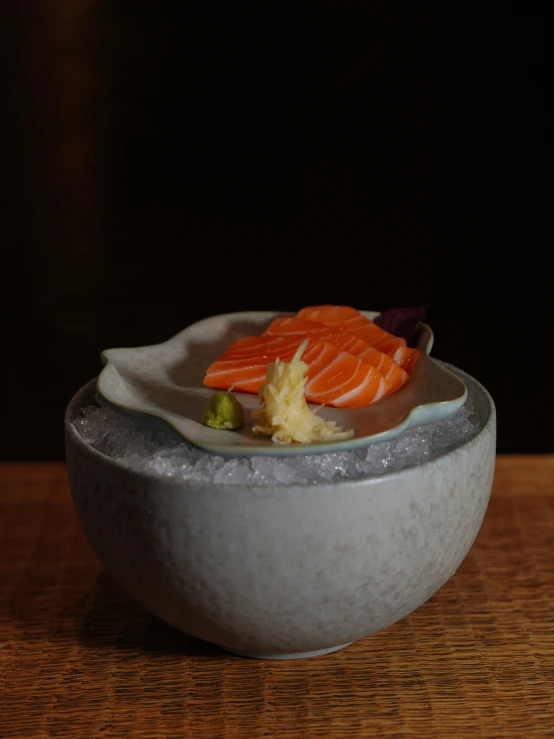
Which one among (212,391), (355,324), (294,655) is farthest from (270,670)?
(355,324)

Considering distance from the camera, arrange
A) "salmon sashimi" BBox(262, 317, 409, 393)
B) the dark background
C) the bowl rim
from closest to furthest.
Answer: the bowl rim
"salmon sashimi" BBox(262, 317, 409, 393)
the dark background

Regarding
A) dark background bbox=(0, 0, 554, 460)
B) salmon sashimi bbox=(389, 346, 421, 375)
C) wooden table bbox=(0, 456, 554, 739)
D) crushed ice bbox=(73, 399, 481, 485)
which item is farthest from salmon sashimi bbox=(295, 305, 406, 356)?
dark background bbox=(0, 0, 554, 460)

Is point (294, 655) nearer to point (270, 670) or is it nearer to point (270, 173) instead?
point (270, 670)

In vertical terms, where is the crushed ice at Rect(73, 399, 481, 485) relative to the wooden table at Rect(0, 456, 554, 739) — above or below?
above

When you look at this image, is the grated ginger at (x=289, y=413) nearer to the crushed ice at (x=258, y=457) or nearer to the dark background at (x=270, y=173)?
the crushed ice at (x=258, y=457)

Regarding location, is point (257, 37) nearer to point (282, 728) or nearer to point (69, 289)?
point (69, 289)

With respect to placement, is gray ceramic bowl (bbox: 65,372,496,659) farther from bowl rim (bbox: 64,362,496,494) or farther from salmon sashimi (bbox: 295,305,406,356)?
salmon sashimi (bbox: 295,305,406,356)

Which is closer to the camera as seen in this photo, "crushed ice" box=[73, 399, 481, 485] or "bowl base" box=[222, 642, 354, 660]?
"crushed ice" box=[73, 399, 481, 485]
